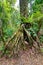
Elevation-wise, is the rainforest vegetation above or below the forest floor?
above

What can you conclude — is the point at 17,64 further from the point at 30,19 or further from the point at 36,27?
the point at 36,27

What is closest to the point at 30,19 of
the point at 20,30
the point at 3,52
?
the point at 20,30

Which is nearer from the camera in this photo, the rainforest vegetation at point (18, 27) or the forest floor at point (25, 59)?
the forest floor at point (25, 59)

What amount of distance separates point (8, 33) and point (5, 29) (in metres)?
0.48

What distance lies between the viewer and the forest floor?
19.8 ft

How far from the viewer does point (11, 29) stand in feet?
24.6

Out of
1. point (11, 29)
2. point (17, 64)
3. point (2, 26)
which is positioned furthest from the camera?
point (11, 29)

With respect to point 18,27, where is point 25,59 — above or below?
below

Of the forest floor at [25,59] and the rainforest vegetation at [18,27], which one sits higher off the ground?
the rainforest vegetation at [18,27]

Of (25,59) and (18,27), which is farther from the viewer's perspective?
(18,27)

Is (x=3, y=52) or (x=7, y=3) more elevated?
(x=7, y=3)

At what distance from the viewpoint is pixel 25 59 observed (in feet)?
20.6

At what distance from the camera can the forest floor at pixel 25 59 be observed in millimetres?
6024

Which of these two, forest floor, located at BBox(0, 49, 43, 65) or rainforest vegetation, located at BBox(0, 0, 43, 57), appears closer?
forest floor, located at BBox(0, 49, 43, 65)
